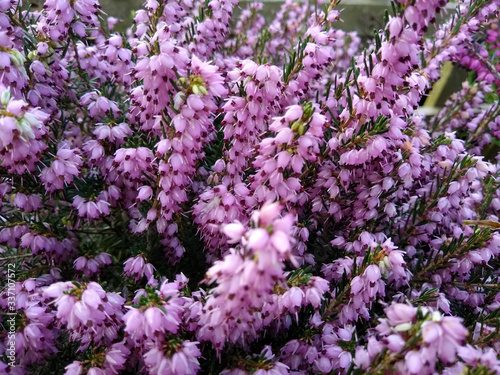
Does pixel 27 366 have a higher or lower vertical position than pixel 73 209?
lower

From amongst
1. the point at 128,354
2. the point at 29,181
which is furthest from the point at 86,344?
the point at 29,181

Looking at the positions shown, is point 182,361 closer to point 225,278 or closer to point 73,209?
point 225,278

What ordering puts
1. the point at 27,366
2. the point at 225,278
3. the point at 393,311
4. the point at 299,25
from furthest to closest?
the point at 299,25 < the point at 27,366 < the point at 393,311 < the point at 225,278

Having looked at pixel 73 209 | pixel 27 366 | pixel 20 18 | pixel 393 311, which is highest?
pixel 20 18

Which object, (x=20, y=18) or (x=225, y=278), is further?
(x=20, y=18)

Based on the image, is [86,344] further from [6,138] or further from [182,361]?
[6,138]

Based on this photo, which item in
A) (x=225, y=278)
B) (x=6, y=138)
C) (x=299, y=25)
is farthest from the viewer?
(x=299, y=25)

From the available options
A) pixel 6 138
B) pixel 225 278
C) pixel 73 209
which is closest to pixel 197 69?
pixel 6 138
